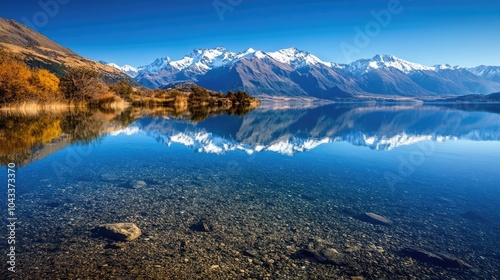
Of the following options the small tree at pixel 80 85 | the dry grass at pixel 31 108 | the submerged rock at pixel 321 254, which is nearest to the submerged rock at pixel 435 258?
the submerged rock at pixel 321 254

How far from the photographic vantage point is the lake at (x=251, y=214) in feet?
33.7

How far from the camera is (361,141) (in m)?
40.8

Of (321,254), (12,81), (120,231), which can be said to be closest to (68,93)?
(12,81)

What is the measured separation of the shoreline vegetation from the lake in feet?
137

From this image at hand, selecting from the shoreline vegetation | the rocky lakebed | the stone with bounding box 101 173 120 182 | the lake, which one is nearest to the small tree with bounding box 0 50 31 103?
the shoreline vegetation

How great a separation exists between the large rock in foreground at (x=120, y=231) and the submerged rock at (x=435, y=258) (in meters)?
11.2

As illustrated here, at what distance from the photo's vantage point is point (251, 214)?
581 inches

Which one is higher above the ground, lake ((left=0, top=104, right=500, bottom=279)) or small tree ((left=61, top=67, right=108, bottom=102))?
small tree ((left=61, top=67, right=108, bottom=102))

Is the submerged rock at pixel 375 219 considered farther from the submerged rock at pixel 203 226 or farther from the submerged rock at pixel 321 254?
the submerged rock at pixel 203 226

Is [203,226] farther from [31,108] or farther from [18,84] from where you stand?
[31,108]

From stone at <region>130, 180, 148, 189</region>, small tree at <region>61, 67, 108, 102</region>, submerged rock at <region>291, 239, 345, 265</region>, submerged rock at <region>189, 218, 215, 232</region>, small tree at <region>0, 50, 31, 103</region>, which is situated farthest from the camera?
small tree at <region>61, 67, 108, 102</region>

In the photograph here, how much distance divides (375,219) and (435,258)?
3.65 m

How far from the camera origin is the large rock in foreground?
11.7 meters

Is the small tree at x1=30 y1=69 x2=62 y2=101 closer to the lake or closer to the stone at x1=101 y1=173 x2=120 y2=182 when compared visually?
the lake
